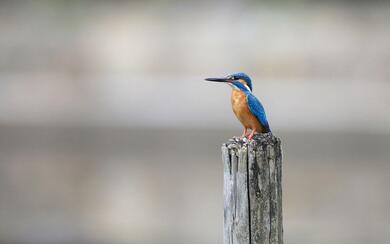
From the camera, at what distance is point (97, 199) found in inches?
517

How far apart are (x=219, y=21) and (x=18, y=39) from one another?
3.21 m

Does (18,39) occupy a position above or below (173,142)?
above

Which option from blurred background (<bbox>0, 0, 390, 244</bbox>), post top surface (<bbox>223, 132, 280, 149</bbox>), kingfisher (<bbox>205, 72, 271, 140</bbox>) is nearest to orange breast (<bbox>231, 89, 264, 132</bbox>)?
kingfisher (<bbox>205, 72, 271, 140</bbox>)

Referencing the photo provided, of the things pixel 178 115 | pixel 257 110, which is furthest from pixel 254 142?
pixel 178 115

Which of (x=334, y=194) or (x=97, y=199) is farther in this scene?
(x=97, y=199)

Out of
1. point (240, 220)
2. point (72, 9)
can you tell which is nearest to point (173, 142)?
point (72, 9)

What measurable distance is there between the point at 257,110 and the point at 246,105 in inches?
3.3

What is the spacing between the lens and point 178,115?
504 inches

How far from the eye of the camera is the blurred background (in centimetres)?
1241

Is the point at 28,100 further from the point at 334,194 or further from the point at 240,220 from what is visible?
the point at 240,220

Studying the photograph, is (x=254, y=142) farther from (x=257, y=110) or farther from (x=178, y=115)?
(x=178, y=115)

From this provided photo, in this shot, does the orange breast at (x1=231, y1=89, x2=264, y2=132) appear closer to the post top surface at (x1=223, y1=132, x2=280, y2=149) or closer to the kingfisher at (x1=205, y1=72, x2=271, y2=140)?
the kingfisher at (x1=205, y1=72, x2=271, y2=140)

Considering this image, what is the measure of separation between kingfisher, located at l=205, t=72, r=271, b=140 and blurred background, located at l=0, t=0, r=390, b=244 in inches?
290

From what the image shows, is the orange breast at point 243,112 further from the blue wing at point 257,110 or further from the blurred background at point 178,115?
the blurred background at point 178,115
